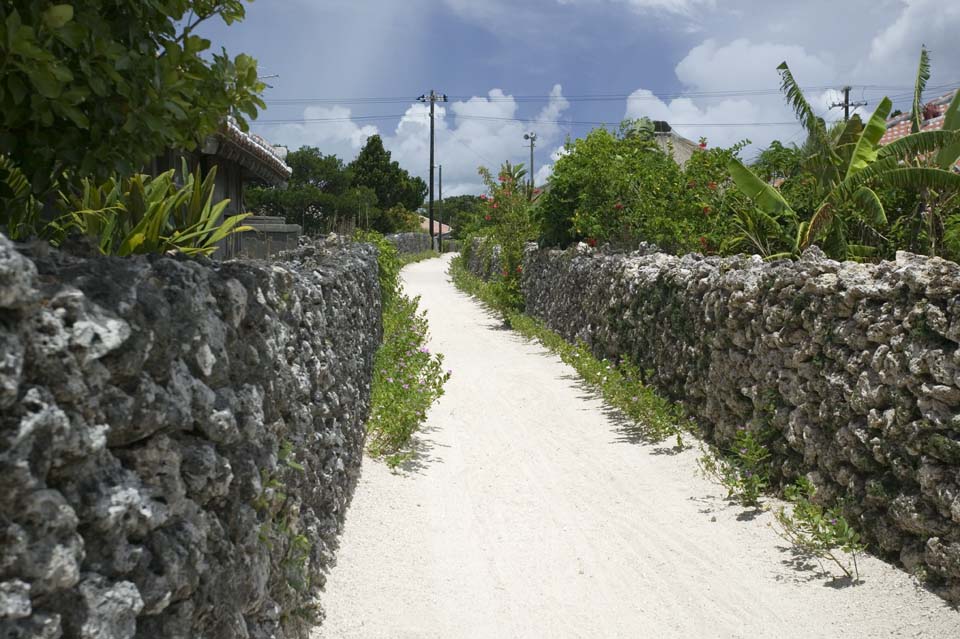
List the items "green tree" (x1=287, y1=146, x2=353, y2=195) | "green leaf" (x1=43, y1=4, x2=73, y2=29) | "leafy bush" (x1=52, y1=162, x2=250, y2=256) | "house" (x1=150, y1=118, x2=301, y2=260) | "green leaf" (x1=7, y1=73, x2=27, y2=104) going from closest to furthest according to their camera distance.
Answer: "green leaf" (x1=43, y1=4, x2=73, y2=29) → "green leaf" (x1=7, y1=73, x2=27, y2=104) → "leafy bush" (x1=52, y1=162, x2=250, y2=256) → "house" (x1=150, y1=118, x2=301, y2=260) → "green tree" (x1=287, y1=146, x2=353, y2=195)

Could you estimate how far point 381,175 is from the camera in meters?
59.0

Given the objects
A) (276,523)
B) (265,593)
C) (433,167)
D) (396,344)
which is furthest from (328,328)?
(433,167)

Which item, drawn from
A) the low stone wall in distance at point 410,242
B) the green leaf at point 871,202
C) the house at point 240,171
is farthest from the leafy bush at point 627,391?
the low stone wall in distance at point 410,242

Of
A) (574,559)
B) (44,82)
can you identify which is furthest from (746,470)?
(44,82)

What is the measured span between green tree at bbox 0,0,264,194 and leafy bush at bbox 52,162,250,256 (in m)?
0.30

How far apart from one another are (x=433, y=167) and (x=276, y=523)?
50583 mm

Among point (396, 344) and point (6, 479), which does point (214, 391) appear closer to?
point (6, 479)

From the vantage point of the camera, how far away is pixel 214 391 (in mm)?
2807

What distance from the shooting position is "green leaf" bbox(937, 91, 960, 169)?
10.5m

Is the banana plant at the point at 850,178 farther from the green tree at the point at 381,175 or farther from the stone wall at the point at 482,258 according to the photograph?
the green tree at the point at 381,175

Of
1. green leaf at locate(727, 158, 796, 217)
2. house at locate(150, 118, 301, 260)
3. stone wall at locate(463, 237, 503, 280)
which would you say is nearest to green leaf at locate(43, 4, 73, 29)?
house at locate(150, 118, 301, 260)

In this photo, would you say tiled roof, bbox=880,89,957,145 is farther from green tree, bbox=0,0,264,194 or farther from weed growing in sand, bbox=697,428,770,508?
green tree, bbox=0,0,264,194

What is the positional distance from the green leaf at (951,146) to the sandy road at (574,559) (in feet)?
20.0

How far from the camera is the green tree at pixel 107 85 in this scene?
2627mm
